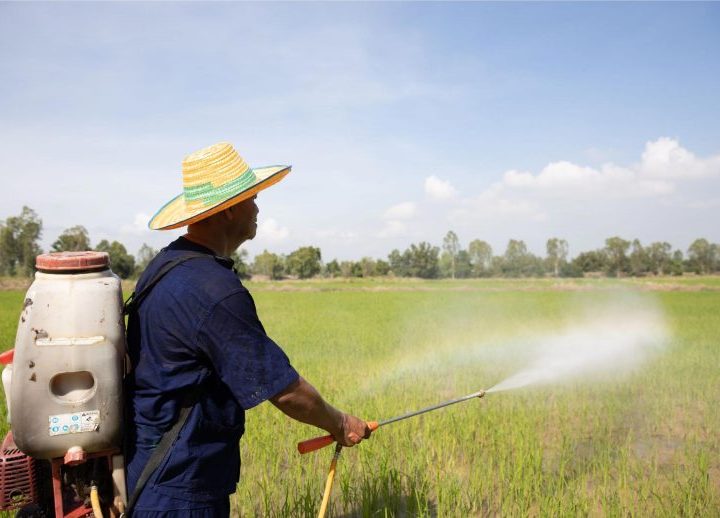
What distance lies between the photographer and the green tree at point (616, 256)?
72.1 meters

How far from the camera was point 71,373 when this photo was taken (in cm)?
159

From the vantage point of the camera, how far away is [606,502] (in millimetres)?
3070

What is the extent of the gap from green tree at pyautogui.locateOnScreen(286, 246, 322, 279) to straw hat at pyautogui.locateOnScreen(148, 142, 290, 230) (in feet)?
247

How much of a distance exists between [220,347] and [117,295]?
0.38 metres

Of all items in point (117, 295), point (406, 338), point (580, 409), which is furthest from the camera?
point (406, 338)

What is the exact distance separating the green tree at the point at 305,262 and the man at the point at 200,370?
7553 cm

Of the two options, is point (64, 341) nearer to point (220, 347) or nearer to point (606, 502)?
point (220, 347)

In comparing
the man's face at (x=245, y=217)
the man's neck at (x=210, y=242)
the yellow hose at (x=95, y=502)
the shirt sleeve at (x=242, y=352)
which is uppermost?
the man's face at (x=245, y=217)

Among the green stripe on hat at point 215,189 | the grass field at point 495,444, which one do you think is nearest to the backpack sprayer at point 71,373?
the green stripe on hat at point 215,189

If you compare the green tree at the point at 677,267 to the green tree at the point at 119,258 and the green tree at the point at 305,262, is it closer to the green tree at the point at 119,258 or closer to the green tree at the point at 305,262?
the green tree at the point at 305,262

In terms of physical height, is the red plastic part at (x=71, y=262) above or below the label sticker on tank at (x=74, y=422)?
above

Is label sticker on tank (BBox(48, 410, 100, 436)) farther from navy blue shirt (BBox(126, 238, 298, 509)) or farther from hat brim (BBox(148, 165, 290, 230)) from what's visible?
hat brim (BBox(148, 165, 290, 230))

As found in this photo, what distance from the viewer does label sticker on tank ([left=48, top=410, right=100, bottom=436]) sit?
158 centimetres

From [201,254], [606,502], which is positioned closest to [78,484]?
[201,254]
